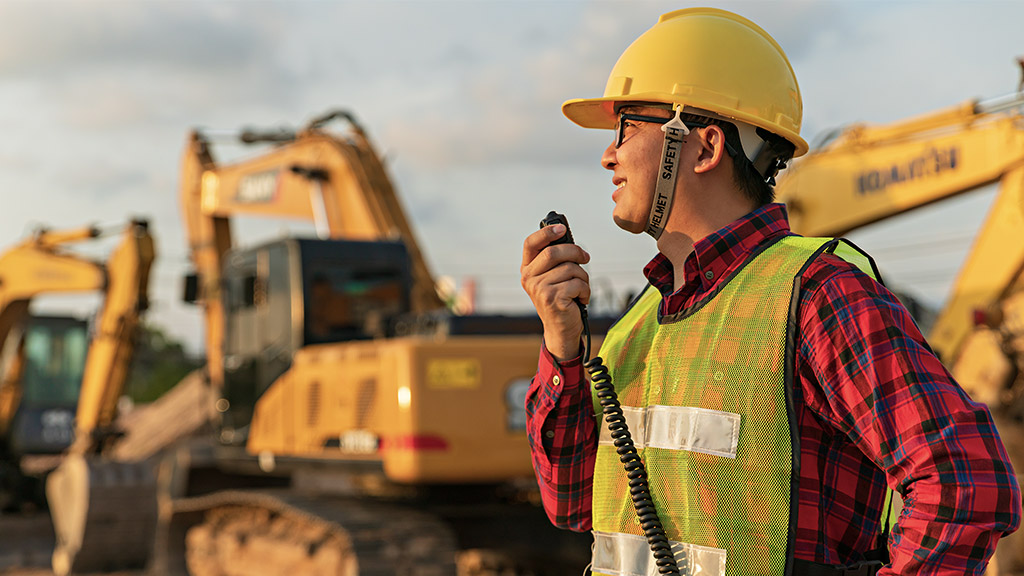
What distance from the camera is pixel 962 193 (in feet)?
28.9

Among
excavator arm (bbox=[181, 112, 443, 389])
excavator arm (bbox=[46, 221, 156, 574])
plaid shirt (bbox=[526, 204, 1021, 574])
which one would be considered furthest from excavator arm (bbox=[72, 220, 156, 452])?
plaid shirt (bbox=[526, 204, 1021, 574])

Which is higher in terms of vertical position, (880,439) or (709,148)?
(709,148)

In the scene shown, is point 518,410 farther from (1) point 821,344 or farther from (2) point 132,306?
(2) point 132,306

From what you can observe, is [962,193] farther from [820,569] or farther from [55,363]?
[55,363]

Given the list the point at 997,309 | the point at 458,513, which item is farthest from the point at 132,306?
the point at 997,309

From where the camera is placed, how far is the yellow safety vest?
183 cm

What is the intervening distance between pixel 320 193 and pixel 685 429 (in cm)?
838

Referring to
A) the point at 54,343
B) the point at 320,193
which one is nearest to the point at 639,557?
the point at 320,193

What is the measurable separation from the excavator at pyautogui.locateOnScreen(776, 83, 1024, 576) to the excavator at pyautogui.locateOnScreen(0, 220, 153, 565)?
744 cm

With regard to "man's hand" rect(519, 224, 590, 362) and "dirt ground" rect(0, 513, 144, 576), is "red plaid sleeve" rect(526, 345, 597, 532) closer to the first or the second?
"man's hand" rect(519, 224, 590, 362)

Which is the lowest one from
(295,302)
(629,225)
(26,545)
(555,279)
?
(26,545)

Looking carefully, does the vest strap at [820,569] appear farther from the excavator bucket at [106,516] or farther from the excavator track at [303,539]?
the excavator bucket at [106,516]

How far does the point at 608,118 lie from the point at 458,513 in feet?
17.2

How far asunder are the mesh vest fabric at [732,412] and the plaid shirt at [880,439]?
0.13 feet
